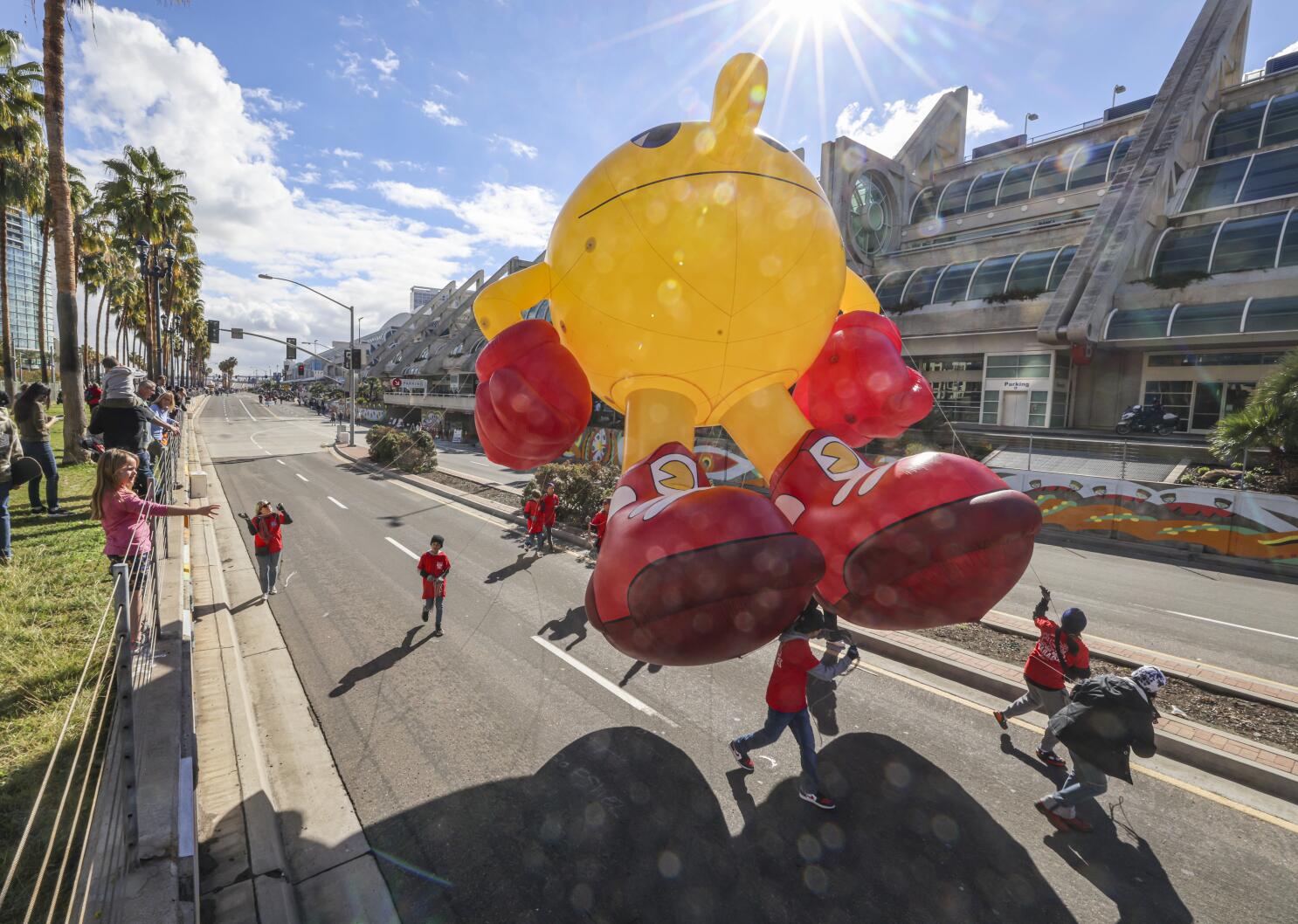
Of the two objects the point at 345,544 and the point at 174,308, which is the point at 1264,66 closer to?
the point at 345,544

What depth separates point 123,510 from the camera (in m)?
5.60

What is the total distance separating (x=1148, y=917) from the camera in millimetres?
3830

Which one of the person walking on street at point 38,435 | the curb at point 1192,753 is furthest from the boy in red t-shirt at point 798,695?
the person walking on street at point 38,435

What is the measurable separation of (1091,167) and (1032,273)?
12658mm

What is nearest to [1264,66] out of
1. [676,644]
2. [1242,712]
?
[1242,712]

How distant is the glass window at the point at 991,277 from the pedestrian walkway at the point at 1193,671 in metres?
27.9

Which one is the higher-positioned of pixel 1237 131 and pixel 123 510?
pixel 1237 131

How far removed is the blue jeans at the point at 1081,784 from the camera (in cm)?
449

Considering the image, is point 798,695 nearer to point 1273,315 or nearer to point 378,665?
point 378,665

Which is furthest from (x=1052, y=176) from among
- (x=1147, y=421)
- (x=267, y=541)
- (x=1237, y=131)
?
(x=267, y=541)

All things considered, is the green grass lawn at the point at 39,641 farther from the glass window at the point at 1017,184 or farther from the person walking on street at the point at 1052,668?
the glass window at the point at 1017,184

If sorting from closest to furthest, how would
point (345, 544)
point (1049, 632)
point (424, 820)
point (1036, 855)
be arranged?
point (1036, 855) < point (424, 820) < point (1049, 632) < point (345, 544)

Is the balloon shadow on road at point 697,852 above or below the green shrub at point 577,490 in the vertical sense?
below

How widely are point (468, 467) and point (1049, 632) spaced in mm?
25252
